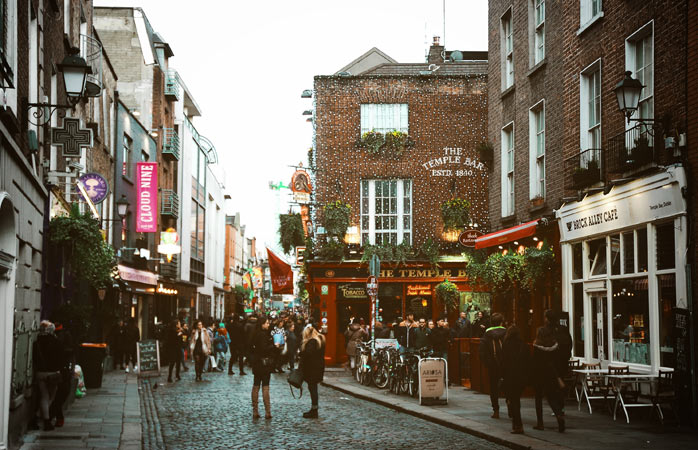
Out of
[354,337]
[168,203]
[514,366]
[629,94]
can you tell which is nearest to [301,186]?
[354,337]

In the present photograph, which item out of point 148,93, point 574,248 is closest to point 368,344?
point 574,248

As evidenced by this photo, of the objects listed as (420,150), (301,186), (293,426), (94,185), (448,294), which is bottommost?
(293,426)

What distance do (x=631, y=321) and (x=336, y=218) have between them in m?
17.0

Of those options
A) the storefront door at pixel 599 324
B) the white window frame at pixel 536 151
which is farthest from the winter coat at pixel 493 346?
the white window frame at pixel 536 151

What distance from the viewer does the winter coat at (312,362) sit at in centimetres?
1564

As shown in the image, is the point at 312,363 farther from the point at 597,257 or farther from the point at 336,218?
the point at 336,218

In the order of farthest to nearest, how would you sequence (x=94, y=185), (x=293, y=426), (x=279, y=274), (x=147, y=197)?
1. (x=147, y=197)
2. (x=279, y=274)
3. (x=94, y=185)
4. (x=293, y=426)

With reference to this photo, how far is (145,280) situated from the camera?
36969 millimetres

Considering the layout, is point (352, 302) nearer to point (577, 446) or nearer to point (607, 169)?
point (607, 169)

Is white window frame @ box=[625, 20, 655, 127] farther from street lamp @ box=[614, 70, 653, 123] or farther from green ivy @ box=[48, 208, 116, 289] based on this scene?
green ivy @ box=[48, 208, 116, 289]

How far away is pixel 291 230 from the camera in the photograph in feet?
112

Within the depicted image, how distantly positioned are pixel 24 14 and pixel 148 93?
30820 mm

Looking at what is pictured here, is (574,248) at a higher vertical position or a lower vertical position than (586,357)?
higher

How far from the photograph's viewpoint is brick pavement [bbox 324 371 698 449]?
11609 millimetres
